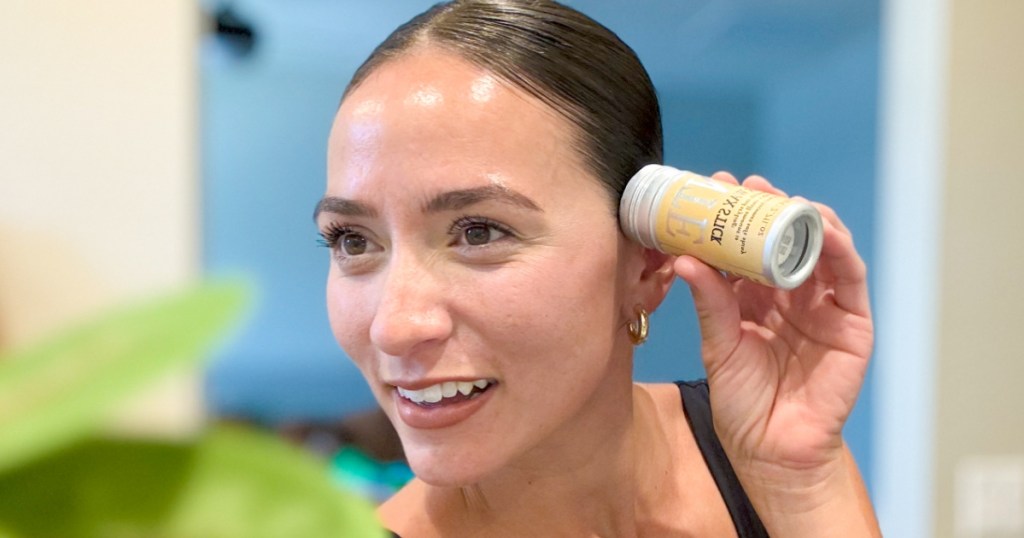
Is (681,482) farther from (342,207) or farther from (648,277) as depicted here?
(342,207)

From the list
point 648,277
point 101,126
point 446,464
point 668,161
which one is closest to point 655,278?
point 648,277

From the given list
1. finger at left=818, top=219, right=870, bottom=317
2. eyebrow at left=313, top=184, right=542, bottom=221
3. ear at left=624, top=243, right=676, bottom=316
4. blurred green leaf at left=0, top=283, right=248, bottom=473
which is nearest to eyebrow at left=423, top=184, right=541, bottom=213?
eyebrow at left=313, top=184, right=542, bottom=221

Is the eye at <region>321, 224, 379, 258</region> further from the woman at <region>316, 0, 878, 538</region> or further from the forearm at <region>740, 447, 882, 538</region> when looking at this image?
the forearm at <region>740, 447, 882, 538</region>

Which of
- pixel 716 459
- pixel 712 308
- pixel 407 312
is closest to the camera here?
pixel 407 312

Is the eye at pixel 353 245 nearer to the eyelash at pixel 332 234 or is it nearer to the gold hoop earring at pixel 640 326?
the eyelash at pixel 332 234

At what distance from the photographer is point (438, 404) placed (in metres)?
0.50

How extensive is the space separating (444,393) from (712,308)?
0.21 m

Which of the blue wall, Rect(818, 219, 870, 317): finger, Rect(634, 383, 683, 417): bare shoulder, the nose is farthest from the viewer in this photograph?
Rect(634, 383, 683, 417): bare shoulder

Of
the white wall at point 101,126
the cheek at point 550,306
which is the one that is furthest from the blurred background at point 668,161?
the cheek at point 550,306

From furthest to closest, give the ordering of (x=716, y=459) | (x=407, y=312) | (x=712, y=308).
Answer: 1. (x=716, y=459)
2. (x=712, y=308)
3. (x=407, y=312)

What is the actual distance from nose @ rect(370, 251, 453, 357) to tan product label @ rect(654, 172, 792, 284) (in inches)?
6.2

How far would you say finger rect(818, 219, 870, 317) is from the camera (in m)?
0.58

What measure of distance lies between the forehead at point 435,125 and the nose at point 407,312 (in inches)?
2.3

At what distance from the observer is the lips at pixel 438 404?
0.50m
